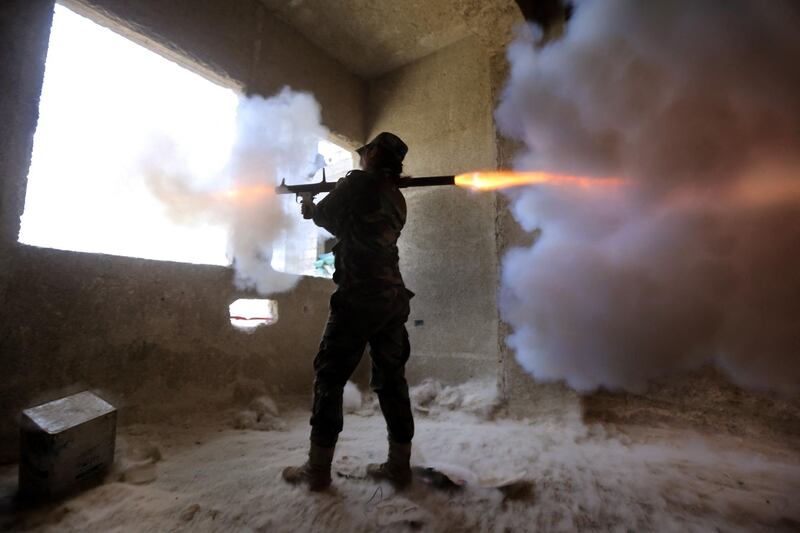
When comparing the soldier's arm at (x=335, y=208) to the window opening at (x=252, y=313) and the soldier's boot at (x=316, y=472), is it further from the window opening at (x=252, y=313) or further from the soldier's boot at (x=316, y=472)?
the window opening at (x=252, y=313)

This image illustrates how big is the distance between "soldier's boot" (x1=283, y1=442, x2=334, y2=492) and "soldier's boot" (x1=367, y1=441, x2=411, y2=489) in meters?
0.28

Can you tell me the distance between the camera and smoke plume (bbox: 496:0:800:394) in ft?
8.88

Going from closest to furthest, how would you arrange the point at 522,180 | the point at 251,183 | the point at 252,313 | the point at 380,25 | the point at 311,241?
1. the point at 522,180
2. the point at 251,183
3. the point at 252,313
4. the point at 380,25
5. the point at 311,241

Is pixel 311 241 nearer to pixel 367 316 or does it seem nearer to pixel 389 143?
pixel 389 143

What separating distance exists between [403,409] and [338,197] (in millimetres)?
1315

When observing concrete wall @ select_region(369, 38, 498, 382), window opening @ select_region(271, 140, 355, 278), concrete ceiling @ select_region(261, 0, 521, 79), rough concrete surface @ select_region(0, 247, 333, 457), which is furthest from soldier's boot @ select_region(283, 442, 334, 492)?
concrete ceiling @ select_region(261, 0, 521, 79)

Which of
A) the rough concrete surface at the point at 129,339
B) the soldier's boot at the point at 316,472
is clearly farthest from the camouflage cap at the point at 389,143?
the rough concrete surface at the point at 129,339

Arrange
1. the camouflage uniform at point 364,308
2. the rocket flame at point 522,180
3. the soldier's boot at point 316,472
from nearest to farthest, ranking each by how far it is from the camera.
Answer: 1. the soldier's boot at point 316,472
2. the camouflage uniform at point 364,308
3. the rocket flame at point 522,180

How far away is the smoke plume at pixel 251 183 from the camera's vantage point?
3.56 metres

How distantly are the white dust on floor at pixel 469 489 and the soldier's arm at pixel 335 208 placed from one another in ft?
4.92

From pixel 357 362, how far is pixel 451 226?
9.27 feet

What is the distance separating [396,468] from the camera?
220 centimetres

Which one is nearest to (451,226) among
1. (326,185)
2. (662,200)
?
(326,185)

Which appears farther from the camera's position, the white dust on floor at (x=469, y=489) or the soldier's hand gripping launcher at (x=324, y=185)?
the soldier's hand gripping launcher at (x=324, y=185)
